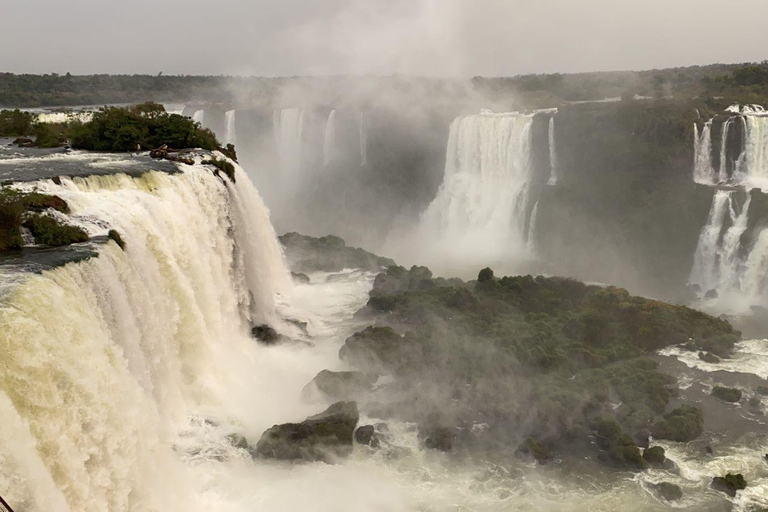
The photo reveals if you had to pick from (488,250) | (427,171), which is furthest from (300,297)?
(427,171)

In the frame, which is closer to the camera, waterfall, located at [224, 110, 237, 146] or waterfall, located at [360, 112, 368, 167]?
waterfall, located at [360, 112, 368, 167]

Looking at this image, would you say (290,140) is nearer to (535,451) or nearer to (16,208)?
(16,208)

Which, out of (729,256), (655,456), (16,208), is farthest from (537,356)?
(729,256)

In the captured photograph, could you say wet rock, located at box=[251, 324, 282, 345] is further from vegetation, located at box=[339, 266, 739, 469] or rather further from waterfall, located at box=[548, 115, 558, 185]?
waterfall, located at box=[548, 115, 558, 185]

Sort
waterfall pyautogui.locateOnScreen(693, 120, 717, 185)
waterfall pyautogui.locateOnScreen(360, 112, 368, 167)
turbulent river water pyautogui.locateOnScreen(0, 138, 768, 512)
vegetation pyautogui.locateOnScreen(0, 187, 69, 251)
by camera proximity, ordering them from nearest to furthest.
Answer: turbulent river water pyautogui.locateOnScreen(0, 138, 768, 512)
vegetation pyautogui.locateOnScreen(0, 187, 69, 251)
waterfall pyautogui.locateOnScreen(693, 120, 717, 185)
waterfall pyautogui.locateOnScreen(360, 112, 368, 167)

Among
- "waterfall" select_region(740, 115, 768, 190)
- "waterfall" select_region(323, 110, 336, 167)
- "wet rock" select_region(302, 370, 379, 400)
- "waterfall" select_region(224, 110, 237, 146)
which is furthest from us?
"waterfall" select_region(224, 110, 237, 146)

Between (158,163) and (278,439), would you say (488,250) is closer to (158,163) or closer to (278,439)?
(158,163)

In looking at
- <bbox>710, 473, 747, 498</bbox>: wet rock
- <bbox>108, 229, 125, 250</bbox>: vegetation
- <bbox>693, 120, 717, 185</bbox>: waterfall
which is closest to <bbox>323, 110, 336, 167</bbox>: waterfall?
<bbox>693, 120, 717, 185</bbox>: waterfall
